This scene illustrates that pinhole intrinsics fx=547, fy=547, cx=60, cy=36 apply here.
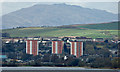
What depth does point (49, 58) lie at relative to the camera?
107ft

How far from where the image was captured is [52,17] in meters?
50.2

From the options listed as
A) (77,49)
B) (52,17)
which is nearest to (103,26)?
(52,17)

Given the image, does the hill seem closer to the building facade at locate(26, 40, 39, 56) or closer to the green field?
the green field

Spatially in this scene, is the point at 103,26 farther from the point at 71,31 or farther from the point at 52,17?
the point at 52,17

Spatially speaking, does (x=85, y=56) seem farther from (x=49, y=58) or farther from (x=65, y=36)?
(x=65, y=36)

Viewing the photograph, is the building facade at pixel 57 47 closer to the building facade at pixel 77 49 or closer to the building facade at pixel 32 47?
the building facade at pixel 77 49

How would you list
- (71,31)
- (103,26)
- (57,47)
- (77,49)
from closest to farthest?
(77,49) → (57,47) → (71,31) → (103,26)

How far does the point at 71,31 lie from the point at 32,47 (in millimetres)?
8039

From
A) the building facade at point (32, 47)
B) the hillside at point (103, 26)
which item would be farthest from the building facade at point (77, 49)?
the hillside at point (103, 26)

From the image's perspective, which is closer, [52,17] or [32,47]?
[32,47]

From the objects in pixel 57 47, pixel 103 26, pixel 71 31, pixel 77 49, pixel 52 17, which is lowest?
pixel 77 49

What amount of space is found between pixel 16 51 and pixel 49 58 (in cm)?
377

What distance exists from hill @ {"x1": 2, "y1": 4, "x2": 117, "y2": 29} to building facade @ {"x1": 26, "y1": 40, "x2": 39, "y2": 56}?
21.4ft

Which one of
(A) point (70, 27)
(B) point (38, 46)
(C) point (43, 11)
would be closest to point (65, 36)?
(A) point (70, 27)
